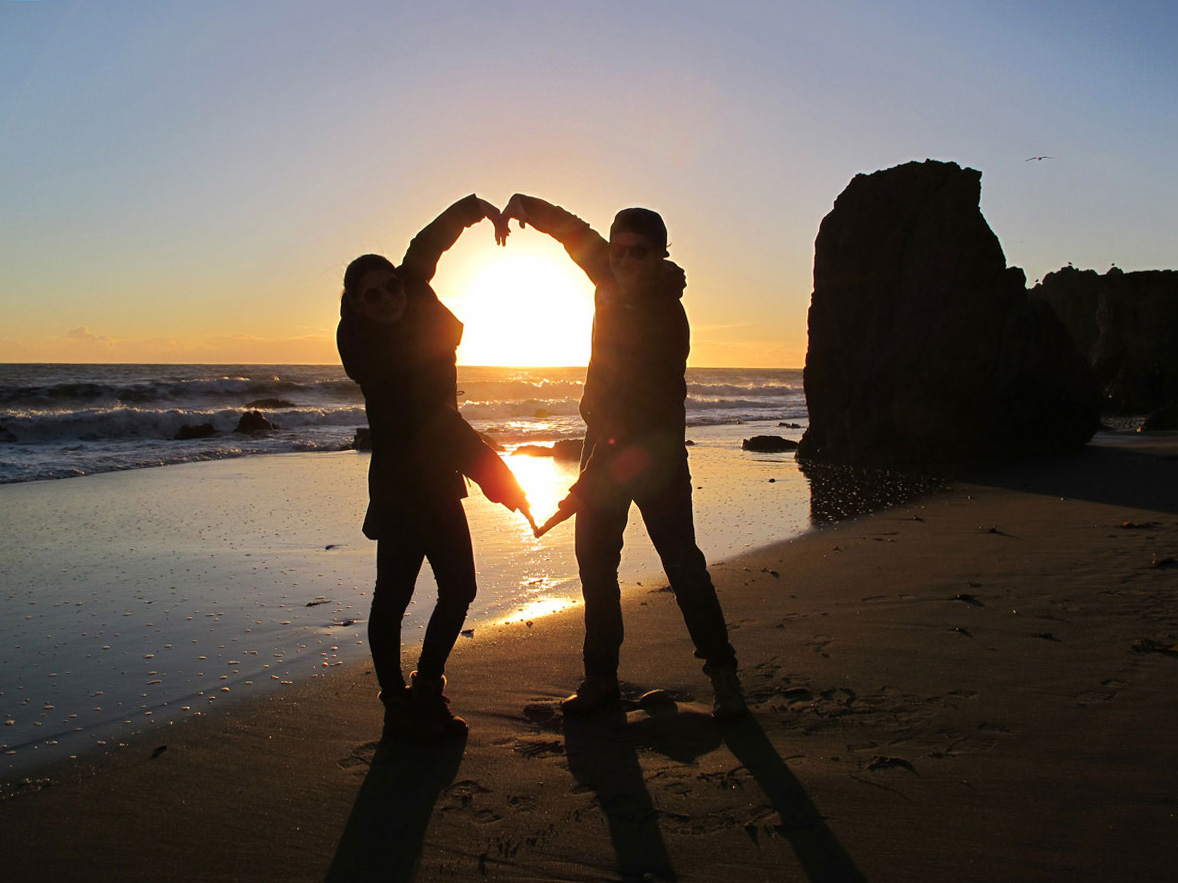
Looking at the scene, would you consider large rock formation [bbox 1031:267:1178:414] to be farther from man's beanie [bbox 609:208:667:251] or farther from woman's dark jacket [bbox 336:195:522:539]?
woman's dark jacket [bbox 336:195:522:539]

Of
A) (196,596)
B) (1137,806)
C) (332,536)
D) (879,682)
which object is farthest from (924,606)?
(332,536)

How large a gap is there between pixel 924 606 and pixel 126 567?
212 inches

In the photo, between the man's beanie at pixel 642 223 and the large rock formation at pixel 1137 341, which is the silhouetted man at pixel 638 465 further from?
the large rock formation at pixel 1137 341

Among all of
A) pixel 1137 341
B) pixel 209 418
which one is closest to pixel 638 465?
pixel 209 418

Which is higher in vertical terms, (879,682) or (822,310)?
(822,310)

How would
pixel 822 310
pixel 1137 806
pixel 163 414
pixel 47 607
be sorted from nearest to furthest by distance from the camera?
pixel 1137 806 < pixel 47 607 < pixel 822 310 < pixel 163 414

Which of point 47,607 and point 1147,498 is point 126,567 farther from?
point 1147,498

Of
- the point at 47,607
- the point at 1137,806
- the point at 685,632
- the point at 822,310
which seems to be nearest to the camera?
the point at 1137,806

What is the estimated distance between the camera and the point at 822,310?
13133 mm

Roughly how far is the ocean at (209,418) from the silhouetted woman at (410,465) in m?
11.8

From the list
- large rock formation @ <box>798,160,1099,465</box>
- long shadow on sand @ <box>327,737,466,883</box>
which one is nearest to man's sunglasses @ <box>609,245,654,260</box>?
long shadow on sand @ <box>327,737,466,883</box>

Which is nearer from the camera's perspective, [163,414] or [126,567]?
[126,567]

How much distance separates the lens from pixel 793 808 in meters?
2.57

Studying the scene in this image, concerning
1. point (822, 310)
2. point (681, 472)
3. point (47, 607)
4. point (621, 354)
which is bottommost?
point (47, 607)
